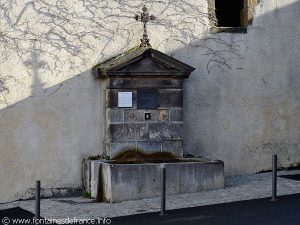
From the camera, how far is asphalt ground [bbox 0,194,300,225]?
310 inches

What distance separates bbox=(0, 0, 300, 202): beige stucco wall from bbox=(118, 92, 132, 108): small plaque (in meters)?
0.52

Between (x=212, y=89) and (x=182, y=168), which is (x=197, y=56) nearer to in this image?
(x=212, y=89)

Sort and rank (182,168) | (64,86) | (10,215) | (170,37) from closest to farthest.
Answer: (10,215) → (182,168) → (64,86) → (170,37)

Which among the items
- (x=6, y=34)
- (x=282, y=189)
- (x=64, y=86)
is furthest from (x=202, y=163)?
(x=6, y=34)

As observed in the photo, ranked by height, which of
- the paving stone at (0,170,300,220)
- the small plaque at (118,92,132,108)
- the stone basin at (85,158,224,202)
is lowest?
the paving stone at (0,170,300,220)

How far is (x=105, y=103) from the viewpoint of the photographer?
449 inches

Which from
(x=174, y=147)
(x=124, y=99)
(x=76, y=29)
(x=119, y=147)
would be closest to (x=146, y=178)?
(x=119, y=147)

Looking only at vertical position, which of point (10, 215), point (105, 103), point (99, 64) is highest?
point (99, 64)

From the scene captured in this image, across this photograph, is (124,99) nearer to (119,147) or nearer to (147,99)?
(147,99)

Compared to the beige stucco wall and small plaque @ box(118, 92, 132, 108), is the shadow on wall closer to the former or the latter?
the beige stucco wall

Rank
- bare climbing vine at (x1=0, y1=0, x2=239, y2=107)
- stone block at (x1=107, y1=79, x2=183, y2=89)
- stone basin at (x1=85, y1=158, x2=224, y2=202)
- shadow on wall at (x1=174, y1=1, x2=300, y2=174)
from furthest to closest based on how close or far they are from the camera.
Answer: shadow on wall at (x1=174, y1=1, x2=300, y2=174)
stone block at (x1=107, y1=79, x2=183, y2=89)
bare climbing vine at (x1=0, y1=0, x2=239, y2=107)
stone basin at (x1=85, y1=158, x2=224, y2=202)

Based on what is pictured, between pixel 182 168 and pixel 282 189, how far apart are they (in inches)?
72.5

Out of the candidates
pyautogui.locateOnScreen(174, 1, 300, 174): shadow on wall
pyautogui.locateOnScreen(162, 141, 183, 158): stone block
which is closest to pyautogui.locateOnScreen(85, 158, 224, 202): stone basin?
pyautogui.locateOnScreen(162, 141, 183, 158): stone block

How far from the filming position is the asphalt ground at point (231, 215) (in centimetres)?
787
